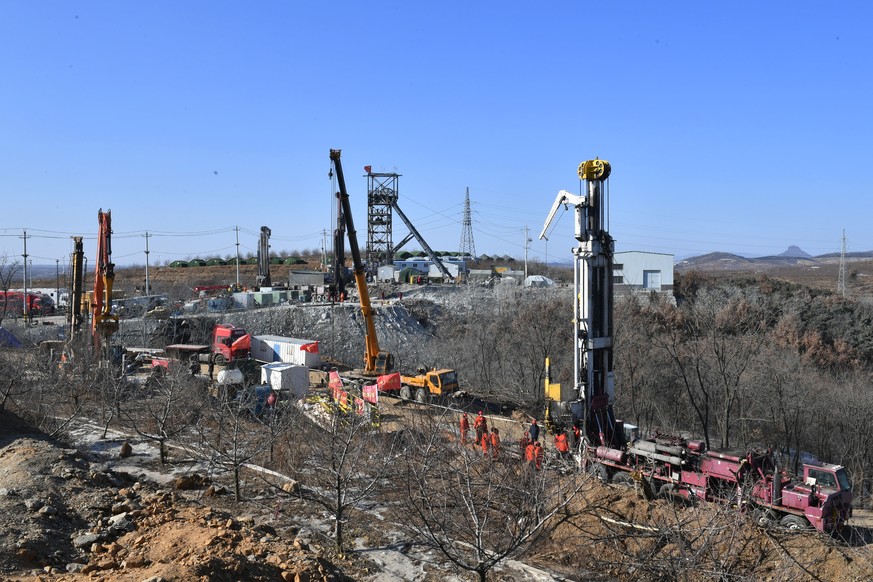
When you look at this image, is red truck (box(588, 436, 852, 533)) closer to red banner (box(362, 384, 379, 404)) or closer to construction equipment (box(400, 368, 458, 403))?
red banner (box(362, 384, 379, 404))

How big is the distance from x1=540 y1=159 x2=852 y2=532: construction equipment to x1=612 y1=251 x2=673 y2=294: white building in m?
37.9

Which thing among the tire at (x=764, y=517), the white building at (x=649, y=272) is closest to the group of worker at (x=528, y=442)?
the tire at (x=764, y=517)

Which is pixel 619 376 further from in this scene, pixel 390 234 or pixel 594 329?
pixel 390 234

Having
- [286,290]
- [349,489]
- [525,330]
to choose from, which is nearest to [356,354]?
[525,330]

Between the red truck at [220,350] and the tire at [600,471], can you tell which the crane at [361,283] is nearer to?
the red truck at [220,350]

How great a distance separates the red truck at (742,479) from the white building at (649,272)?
39.5m

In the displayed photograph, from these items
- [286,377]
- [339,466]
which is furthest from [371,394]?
[339,466]

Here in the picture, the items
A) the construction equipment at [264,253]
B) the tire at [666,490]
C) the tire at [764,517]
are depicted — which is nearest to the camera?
the tire at [764,517]

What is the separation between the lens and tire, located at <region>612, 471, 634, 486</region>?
15.7 m

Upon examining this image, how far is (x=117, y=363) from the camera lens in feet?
97.6

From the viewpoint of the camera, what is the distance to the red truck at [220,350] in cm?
3256

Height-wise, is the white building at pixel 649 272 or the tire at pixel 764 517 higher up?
the white building at pixel 649 272

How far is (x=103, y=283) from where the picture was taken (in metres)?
27.5

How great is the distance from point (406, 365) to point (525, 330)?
7.91 metres
